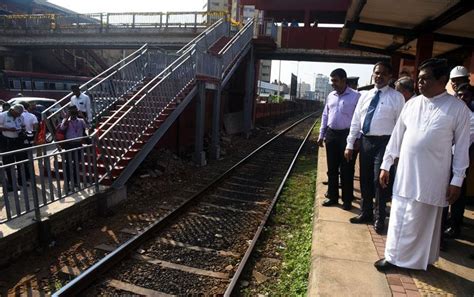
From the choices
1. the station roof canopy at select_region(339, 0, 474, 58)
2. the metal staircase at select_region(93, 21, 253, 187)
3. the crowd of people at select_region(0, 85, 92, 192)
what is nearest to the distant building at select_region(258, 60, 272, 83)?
the metal staircase at select_region(93, 21, 253, 187)

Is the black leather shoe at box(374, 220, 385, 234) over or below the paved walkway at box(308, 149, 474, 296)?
over

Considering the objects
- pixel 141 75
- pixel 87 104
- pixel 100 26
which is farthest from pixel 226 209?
pixel 100 26

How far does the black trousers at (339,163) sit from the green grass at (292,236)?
78 centimetres

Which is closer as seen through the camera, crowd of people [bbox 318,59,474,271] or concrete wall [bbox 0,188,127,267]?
crowd of people [bbox 318,59,474,271]

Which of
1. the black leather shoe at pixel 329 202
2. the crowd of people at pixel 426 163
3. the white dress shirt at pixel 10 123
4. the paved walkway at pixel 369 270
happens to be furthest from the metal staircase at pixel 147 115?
the crowd of people at pixel 426 163

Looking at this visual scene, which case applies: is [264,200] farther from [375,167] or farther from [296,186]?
[375,167]

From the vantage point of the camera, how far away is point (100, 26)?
25047 mm

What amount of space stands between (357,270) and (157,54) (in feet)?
30.5

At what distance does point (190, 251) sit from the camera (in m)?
4.90

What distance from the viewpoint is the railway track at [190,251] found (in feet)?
13.0

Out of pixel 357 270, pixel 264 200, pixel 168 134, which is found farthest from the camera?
pixel 168 134

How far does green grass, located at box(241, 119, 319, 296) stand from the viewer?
4.01m

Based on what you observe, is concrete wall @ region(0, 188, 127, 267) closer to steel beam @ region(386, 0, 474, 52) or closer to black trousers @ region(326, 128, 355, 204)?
black trousers @ region(326, 128, 355, 204)

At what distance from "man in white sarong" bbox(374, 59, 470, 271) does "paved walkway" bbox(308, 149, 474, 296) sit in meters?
0.18
